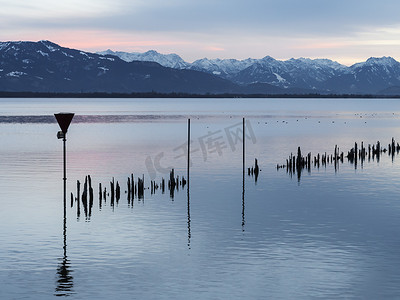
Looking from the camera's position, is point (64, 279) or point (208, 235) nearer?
point (64, 279)

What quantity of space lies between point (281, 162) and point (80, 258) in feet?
171

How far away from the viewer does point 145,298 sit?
24.8 meters

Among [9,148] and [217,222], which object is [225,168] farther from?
[9,148]

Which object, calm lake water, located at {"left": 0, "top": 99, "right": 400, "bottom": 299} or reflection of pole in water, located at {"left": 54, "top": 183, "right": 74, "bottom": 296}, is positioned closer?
reflection of pole in water, located at {"left": 54, "top": 183, "right": 74, "bottom": 296}

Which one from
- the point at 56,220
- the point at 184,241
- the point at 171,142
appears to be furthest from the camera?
the point at 171,142

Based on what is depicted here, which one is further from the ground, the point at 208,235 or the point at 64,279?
the point at 208,235

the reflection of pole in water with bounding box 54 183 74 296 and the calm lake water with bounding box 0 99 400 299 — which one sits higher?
the calm lake water with bounding box 0 99 400 299

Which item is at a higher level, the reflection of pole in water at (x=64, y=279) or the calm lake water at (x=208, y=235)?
the calm lake water at (x=208, y=235)

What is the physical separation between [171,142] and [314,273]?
8531 cm

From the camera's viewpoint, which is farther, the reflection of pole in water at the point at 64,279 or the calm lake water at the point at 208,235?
the calm lake water at the point at 208,235

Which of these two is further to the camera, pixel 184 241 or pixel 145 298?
pixel 184 241

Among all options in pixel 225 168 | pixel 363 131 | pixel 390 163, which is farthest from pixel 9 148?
pixel 363 131

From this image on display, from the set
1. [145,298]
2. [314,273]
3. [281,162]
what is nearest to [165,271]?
[145,298]

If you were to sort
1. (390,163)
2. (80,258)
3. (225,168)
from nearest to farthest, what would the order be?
(80,258)
(225,168)
(390,163)
